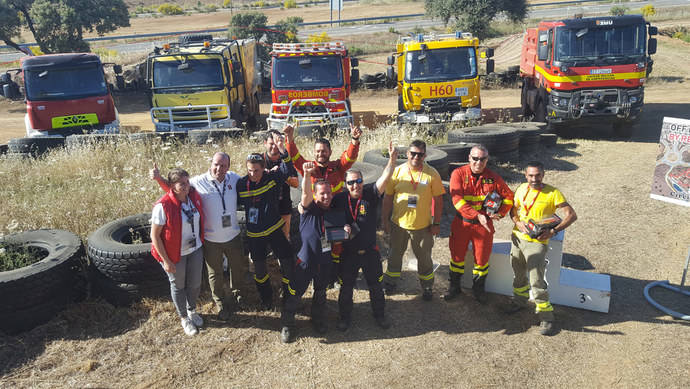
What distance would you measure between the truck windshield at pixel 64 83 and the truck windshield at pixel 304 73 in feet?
15.7

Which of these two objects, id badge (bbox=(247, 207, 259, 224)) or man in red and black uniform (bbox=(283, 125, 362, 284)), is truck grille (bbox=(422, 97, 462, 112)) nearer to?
man in red and black uniform (bbox=(283, 125, 362, 284))

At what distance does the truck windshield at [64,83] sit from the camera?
41.6 ft

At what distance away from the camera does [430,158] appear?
8211 mm

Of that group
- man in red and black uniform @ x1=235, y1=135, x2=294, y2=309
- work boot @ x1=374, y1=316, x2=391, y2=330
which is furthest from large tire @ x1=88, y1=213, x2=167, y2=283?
work boot @ x1=374, y1=316, x2=391, y2=330

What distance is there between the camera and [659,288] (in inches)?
226

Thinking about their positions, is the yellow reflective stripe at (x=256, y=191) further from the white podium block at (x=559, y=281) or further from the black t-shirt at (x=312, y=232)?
the white podium block at (x=559, y=281)

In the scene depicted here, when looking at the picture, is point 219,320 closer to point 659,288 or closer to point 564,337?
point 564,337

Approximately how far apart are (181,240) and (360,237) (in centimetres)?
170

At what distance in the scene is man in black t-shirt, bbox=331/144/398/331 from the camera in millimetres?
4746

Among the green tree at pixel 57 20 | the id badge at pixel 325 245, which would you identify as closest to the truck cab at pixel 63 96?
the id badge at pixel 325 245

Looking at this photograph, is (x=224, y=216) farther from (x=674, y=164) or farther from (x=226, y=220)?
(x=674, y=164)

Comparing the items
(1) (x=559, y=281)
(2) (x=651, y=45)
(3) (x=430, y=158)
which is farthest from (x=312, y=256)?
(2) (x=651, y=45)

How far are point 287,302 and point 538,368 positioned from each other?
7.84 feet

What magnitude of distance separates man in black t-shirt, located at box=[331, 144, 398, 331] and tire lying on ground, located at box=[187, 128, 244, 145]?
6083mm
